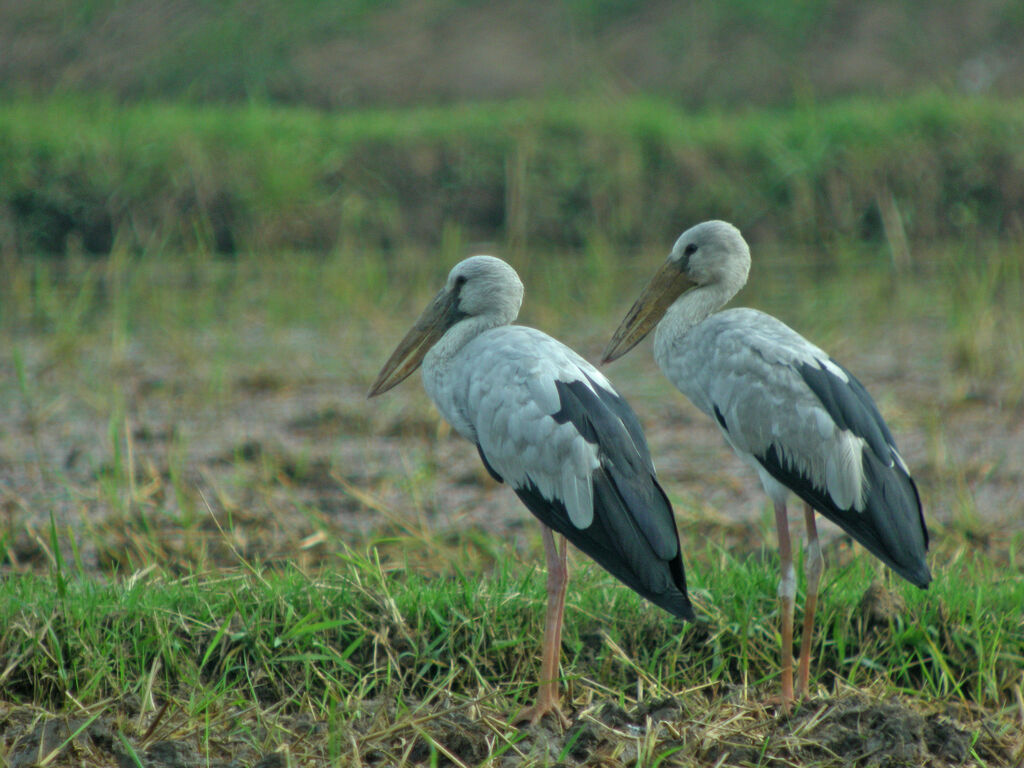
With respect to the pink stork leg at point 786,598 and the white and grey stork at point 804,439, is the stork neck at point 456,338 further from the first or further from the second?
the pink stork leg at point 786,598

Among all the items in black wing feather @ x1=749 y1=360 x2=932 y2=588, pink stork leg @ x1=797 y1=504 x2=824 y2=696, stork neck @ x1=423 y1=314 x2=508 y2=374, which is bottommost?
pink stork leg @ x1=797 y1=504 x2=824 y2=696

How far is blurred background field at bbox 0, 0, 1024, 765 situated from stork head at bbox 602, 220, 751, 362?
28.5 inches

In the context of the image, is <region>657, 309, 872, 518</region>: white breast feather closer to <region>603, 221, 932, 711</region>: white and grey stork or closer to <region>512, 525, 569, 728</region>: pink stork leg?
<region>603, 221, 932, 711</region>: white and grey stork

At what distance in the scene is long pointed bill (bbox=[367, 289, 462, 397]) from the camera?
3.68m

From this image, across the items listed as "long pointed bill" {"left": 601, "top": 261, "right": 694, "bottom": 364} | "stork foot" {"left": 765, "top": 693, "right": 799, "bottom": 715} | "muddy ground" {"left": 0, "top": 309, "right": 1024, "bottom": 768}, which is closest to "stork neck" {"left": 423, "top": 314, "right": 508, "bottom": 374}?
"long pointed bill" {"left": 601, "top": 261, "right": 694, "bottom": 364}

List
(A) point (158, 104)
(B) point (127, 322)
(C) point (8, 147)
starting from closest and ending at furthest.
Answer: (B) point (127, 322), (C) point (8, 147), (A) point (158, 104)

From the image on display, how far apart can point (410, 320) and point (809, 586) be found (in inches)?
175

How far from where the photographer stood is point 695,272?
3693 mm

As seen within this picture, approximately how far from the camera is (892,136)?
10.2 metres

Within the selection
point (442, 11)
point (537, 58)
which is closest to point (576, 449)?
point (537, 58)

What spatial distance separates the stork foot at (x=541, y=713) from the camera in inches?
124

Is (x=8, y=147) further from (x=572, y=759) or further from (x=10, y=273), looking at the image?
(x=572, y=759)

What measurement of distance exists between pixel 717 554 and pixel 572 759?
1375mm

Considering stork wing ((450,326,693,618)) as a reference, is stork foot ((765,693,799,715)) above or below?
below
